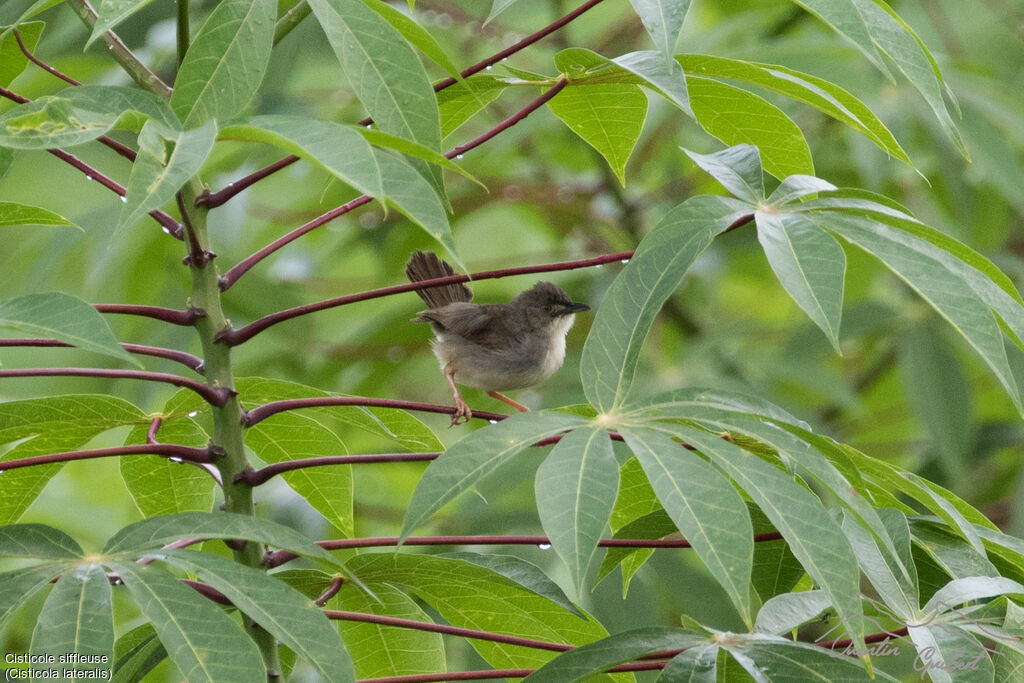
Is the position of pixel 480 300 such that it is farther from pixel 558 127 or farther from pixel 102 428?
pixel 102 428

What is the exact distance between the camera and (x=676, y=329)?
15.9 ft

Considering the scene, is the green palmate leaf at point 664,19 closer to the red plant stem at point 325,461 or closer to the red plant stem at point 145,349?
the red plant stem at point 325,461

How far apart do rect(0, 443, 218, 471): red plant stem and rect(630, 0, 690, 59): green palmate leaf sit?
1.08 metres

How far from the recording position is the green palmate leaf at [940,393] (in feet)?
13.3

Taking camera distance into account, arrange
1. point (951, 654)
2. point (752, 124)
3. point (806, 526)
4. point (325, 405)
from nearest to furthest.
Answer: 1. point (806, 526)
2. point (951, 654)
3. point (325, 405)
4. point (752, 124)

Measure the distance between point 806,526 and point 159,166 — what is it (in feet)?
3.23

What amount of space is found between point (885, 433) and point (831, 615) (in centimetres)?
331

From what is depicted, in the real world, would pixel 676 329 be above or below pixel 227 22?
below

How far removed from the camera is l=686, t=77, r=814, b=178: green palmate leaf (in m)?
2.17

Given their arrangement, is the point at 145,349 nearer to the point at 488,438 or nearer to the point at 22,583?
the point at 22,583

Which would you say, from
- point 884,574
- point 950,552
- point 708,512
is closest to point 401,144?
point 708,512

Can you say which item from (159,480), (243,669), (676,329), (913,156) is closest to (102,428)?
(159,480)

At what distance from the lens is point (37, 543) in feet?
5.39

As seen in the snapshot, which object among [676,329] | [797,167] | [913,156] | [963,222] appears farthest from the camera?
[913,156]
